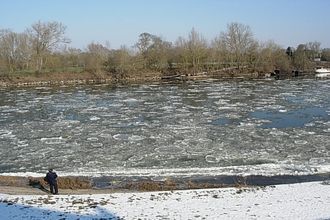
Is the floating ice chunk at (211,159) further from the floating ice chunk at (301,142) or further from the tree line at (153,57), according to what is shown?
the tree line at (153,57)

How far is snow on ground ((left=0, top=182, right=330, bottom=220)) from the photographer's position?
1410 cm

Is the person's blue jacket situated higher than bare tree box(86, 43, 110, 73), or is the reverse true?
bare tree box(86, 43, 110, 73)

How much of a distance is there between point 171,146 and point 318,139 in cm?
843

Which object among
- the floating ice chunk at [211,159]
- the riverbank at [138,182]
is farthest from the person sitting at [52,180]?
the floating ice chunk at [211,159]

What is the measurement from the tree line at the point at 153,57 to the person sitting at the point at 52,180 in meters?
69.0

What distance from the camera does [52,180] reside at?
16.8 metres

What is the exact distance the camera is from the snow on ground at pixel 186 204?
1410 cm

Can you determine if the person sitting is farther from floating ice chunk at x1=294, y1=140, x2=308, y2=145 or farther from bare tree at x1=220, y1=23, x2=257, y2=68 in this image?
bare tree at x1=220, y1=23, x2=257, y2=68

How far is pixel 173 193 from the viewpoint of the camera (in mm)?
16562

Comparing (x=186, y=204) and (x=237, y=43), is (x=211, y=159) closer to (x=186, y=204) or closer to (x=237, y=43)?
(x=186, y=204)

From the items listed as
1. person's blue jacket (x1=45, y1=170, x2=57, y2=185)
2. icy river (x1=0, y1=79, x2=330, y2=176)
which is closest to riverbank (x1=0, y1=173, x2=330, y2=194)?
icy river (x1=0, y1=79, x2=330, y2=176)

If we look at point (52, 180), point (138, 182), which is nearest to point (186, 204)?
point (138, 182)

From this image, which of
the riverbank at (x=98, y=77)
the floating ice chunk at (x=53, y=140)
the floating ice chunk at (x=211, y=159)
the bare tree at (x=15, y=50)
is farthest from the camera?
the bare tree at (x=15, y=50)

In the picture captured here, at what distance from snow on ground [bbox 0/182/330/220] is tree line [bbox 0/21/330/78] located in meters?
70.4
